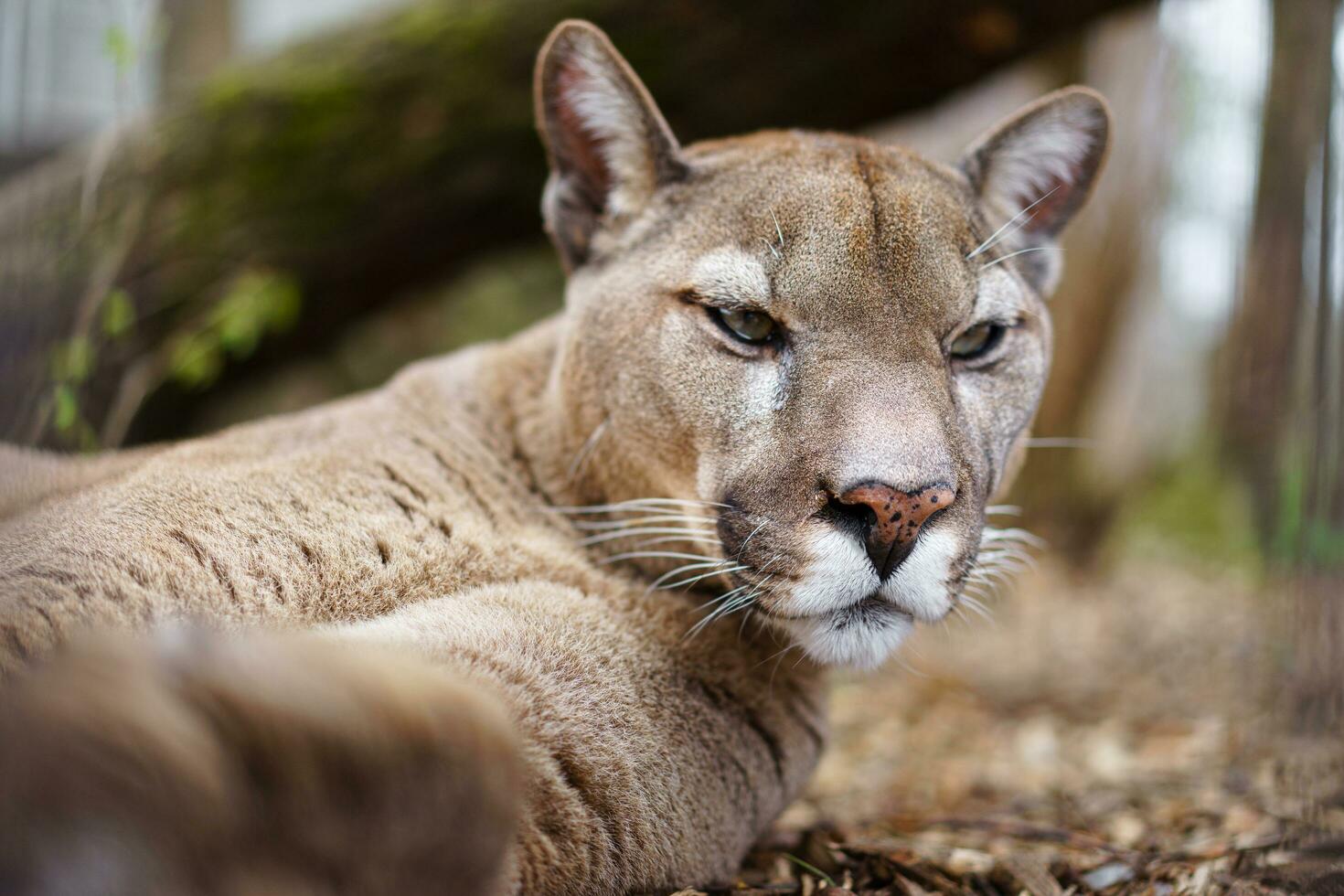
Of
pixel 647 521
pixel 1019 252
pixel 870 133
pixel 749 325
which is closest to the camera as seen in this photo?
pixel 749 325

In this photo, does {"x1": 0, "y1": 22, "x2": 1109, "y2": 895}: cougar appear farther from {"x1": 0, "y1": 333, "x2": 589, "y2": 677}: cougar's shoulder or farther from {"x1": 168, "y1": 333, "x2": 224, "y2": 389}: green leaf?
{"x1": 168, "y1": 333, "x2": 224, "y2": 389}: green leaf

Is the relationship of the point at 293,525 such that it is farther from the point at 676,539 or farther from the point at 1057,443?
the point at 1057,443

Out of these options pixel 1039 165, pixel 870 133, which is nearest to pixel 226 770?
pixel 1039 165

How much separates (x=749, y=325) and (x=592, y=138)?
963mm

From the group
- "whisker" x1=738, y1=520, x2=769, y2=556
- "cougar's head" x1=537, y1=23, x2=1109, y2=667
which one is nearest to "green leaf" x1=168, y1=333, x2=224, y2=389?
"cougar's head" x1=537, y1=23, x2=1109, y2=667

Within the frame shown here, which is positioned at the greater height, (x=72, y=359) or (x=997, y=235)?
(x=997, y=235)

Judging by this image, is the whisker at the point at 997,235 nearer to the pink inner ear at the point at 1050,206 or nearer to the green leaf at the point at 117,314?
the pink inner ear at the point at 1050,206

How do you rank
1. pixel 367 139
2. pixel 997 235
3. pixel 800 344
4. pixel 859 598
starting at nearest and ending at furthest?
pixel 859 598 → pixel 800 344 → pixel 997 235 → pixel 367 139

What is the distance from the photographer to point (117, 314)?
4.40m

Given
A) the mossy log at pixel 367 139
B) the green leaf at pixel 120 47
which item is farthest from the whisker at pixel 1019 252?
the green leaf at pixel 120 47

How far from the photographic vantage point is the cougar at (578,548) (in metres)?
1.57

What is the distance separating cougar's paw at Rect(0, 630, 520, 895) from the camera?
1481mm

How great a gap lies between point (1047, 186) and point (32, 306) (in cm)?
472

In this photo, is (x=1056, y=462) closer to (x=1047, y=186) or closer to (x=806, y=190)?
(x=1047, y=186)
